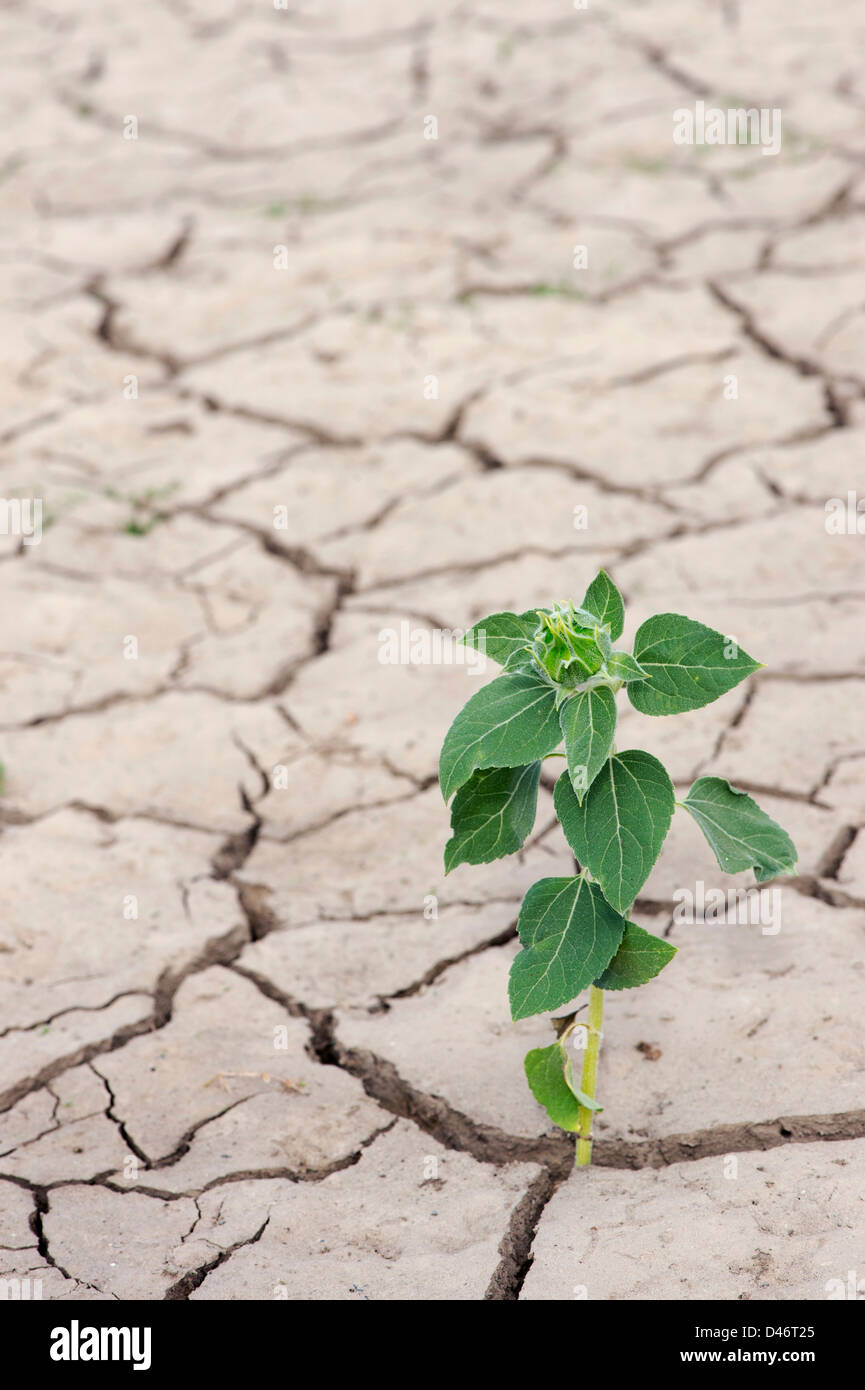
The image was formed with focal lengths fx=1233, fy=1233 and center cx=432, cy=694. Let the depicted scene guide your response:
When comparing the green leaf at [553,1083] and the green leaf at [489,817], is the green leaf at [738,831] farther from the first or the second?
the green leaf at [553,1083]

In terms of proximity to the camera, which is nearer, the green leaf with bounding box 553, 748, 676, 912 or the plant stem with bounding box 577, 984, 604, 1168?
the green leaf with bounding box 553, 748, 676, 912

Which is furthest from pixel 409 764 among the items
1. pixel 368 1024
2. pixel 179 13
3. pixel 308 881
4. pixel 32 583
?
pixel 179 13

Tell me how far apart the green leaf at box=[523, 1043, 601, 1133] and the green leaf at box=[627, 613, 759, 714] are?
487mm

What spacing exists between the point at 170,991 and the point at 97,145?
4624 millimetres

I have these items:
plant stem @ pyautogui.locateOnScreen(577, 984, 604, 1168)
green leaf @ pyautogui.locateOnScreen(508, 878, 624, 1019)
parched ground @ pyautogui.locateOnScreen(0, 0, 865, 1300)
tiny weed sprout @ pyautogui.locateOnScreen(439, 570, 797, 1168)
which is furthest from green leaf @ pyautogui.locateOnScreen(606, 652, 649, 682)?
parched ground @ pyautogui.locateOnScreen(0, 0, 865, 1300)

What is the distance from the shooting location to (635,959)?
4.97 ft

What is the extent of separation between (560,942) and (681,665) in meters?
0.36

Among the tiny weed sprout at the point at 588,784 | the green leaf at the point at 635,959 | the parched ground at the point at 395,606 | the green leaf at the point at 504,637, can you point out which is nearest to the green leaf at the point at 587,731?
the tiny weed sprout at the point at 588,784

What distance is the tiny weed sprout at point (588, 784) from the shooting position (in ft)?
4.62

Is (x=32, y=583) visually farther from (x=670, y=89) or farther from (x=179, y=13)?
(x=179, y=13)

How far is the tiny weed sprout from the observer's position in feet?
4.62

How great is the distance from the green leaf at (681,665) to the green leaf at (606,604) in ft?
0.12

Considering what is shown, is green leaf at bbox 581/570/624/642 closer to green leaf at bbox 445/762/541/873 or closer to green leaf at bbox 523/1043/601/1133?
green leaf at bbox 445/762/541/873

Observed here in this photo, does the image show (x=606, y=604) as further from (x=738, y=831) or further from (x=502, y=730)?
(x=738, y=831)
